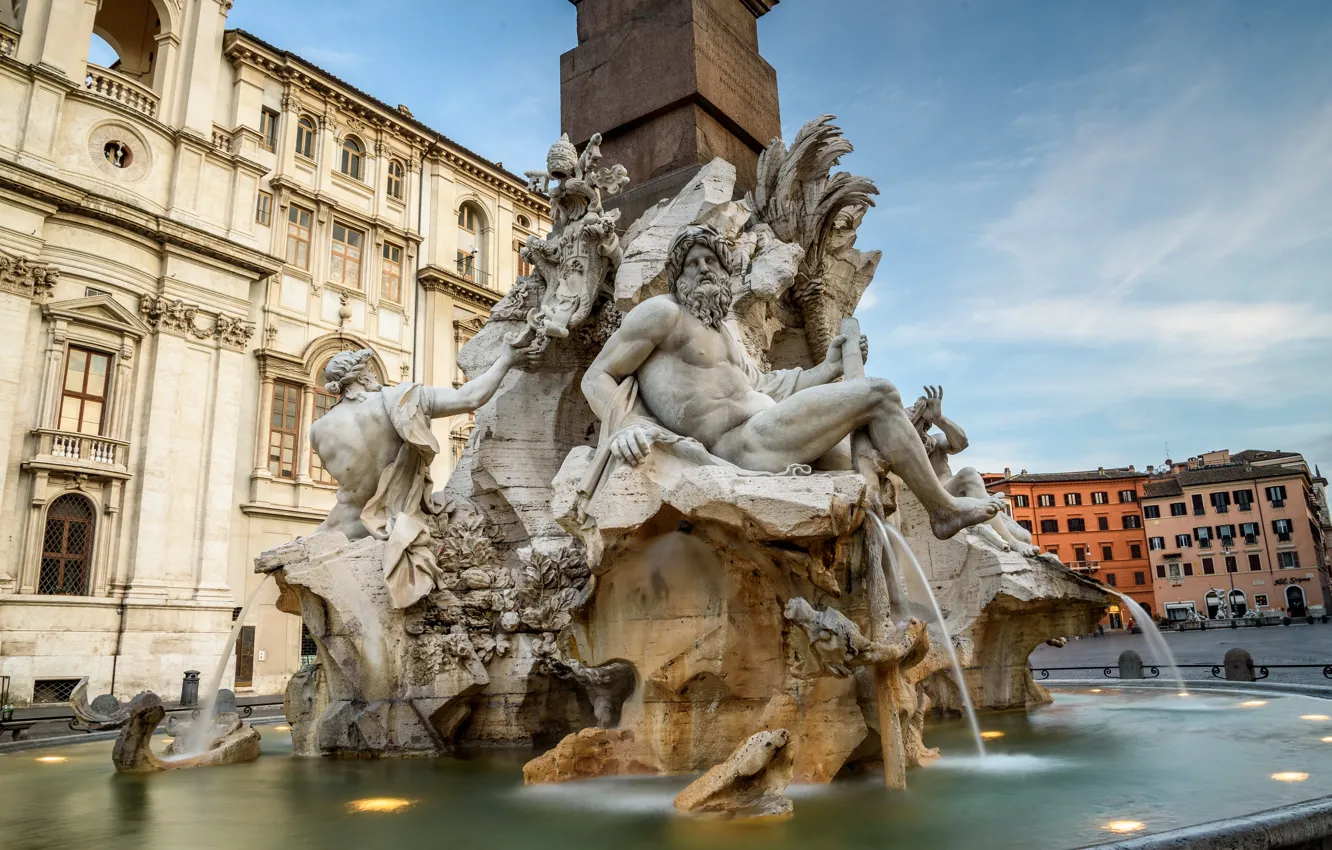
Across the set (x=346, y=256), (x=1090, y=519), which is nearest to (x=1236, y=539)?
(x=1090, y=519)

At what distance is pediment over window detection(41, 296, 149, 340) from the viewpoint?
1855cm

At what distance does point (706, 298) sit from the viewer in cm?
482

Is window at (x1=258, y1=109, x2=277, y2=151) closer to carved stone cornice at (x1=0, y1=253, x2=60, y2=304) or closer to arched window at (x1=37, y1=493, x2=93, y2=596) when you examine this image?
carved stone cornice at (x1=0, y1=253, x2=60, y2=304)

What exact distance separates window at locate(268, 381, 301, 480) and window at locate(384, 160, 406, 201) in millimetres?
7042

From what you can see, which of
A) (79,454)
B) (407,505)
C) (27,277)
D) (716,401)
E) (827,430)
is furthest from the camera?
(79,454)

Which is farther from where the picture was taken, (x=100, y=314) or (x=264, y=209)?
(x=264, y=209)

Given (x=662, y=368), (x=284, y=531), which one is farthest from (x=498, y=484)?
(x=284, y=531)

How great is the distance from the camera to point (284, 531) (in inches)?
869

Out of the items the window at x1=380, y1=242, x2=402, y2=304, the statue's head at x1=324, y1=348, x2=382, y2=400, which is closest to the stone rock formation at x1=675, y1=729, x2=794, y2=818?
the statue's head at x1=324, y1=348, x2=382, y2=400

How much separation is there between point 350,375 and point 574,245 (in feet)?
6.18

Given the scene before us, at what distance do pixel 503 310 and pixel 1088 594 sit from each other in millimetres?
5131

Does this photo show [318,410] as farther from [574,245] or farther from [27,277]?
[574,245]

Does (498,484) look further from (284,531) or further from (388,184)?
(388,184)

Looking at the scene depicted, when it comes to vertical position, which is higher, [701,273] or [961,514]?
[701,273]
